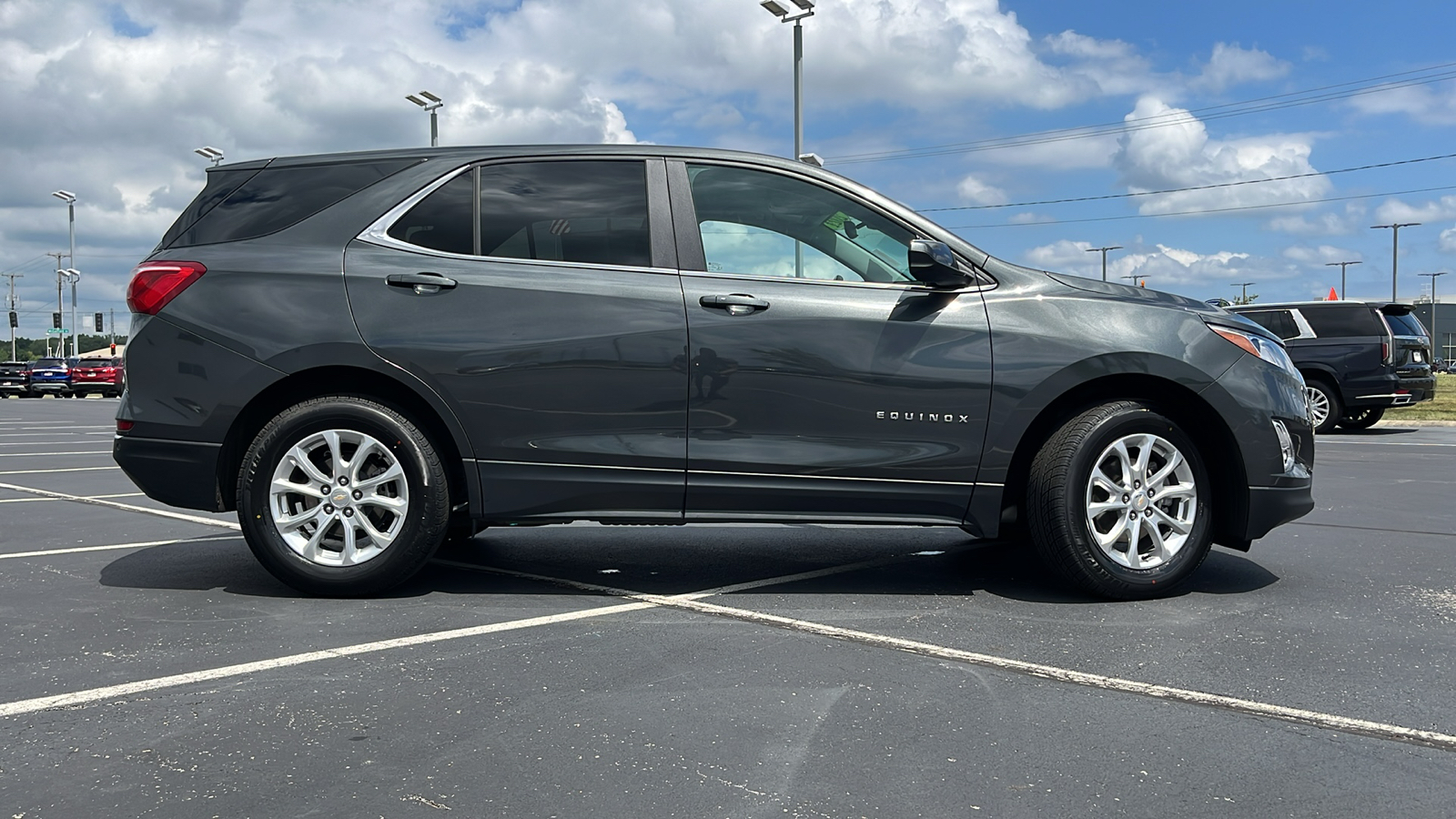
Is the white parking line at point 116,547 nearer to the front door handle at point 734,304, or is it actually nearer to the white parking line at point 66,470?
the front door handle at point 734,304

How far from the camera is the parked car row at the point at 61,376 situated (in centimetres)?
3991

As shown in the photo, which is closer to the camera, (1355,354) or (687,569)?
(687,569)

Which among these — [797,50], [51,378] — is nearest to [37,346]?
[51,378]

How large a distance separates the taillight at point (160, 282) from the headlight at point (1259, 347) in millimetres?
4152

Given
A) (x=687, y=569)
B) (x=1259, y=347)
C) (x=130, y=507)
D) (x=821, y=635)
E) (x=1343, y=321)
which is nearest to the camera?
(x=821, y=635)

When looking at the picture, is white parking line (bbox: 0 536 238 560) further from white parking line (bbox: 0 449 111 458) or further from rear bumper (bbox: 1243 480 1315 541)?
white parking line (bbox: 0 449 111 458)

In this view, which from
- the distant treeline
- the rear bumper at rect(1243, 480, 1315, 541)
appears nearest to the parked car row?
the rear bumper at rect(1243, 480, 1315, 541)

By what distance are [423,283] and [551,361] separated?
61 centimetres

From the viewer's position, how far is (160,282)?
15.7 feet

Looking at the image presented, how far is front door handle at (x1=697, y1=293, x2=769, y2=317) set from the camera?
4641 mm

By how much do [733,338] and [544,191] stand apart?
1.05m

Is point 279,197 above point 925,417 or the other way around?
above

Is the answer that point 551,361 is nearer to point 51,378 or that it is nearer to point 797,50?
point 797,50

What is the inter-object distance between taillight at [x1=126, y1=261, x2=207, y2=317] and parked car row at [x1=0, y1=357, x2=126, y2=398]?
39.0 meters
